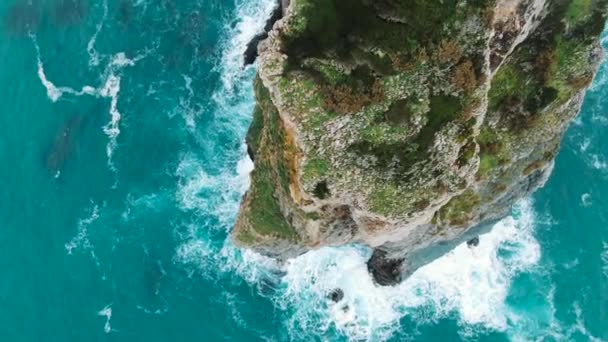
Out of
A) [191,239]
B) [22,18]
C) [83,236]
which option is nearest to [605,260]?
[191,239]

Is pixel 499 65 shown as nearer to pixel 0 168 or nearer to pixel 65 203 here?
pixel 65 203

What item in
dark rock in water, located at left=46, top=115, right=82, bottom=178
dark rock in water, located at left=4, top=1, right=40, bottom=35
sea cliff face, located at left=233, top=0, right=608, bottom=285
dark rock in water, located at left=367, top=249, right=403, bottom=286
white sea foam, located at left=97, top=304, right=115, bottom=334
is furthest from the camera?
dark rock in water, located at left=4, top=1, right=40, bottom=35

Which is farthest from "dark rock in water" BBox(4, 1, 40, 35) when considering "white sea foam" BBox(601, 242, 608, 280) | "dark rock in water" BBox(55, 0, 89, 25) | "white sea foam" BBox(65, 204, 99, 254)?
"white sea foam" BBox(601, 242, 608, 280)

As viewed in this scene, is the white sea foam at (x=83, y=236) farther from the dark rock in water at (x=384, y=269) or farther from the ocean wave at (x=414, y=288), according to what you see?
the dark rock in water at (x=384, y=269)

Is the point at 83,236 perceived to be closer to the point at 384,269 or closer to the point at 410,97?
the point at 384,269

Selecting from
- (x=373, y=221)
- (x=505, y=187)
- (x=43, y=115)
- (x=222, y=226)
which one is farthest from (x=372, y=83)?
(x=43, y=115)

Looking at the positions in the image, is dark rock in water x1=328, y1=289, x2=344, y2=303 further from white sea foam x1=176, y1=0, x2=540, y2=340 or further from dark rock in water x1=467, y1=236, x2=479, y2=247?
dark rock in water x1=467, y1=236, x2=479, y2=247

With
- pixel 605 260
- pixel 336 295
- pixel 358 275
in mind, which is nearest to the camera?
pixel 336 295
